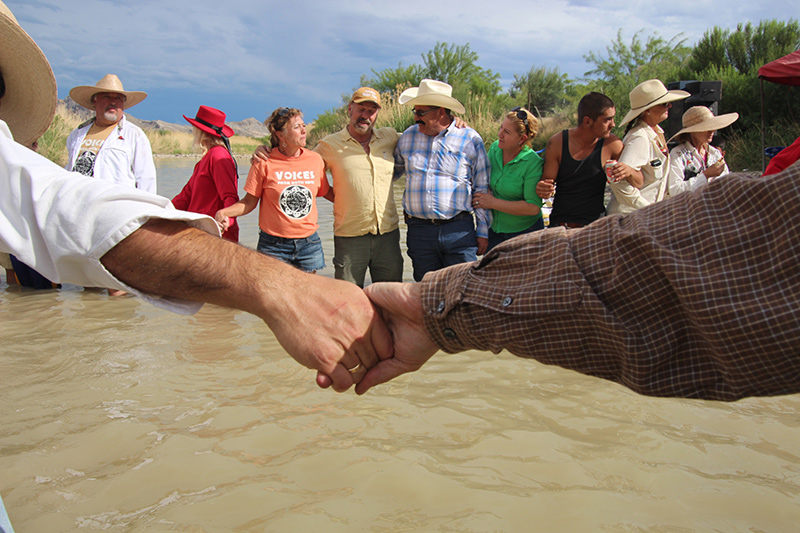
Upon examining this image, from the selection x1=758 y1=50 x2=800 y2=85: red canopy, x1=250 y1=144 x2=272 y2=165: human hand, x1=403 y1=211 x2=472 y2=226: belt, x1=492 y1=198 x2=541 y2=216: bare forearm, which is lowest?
x1=403 y1=211 x2=472 y2=226: belt

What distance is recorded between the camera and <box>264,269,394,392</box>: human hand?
1.96m

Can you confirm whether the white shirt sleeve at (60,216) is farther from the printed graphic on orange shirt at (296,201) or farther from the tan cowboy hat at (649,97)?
the tan cowboy hat at (649,97)

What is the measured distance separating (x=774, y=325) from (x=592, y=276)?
397 mm

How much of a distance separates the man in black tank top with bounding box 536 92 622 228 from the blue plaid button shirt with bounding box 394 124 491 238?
1.77 feet

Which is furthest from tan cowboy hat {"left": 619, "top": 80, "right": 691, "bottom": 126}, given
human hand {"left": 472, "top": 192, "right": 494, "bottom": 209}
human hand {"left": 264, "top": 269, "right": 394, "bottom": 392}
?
human hand {"left": 264, "top": 269, "right": 394, "bottom": 392}

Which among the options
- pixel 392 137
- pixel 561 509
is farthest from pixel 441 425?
pixel 392 137

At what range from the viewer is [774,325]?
1.14m

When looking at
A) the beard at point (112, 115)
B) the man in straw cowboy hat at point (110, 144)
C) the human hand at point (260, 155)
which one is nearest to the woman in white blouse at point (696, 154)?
the human hand at point (260, 155)

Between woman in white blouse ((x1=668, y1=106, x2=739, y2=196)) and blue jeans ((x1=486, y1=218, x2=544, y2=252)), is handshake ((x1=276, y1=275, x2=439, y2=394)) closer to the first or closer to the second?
blue jeans ((x1=486, y1=218, x2=544, y2=252))

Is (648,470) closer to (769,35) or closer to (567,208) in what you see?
(567,208)

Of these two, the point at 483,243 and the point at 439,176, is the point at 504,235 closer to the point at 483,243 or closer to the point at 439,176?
the point at 483,243

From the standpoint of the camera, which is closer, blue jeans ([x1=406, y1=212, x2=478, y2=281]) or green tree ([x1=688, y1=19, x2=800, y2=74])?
blue jeans ([x1=406, y1=212, x2=478, y2=281])

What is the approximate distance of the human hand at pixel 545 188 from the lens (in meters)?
4.39

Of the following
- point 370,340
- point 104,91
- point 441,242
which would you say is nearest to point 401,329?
A: point 370,340
